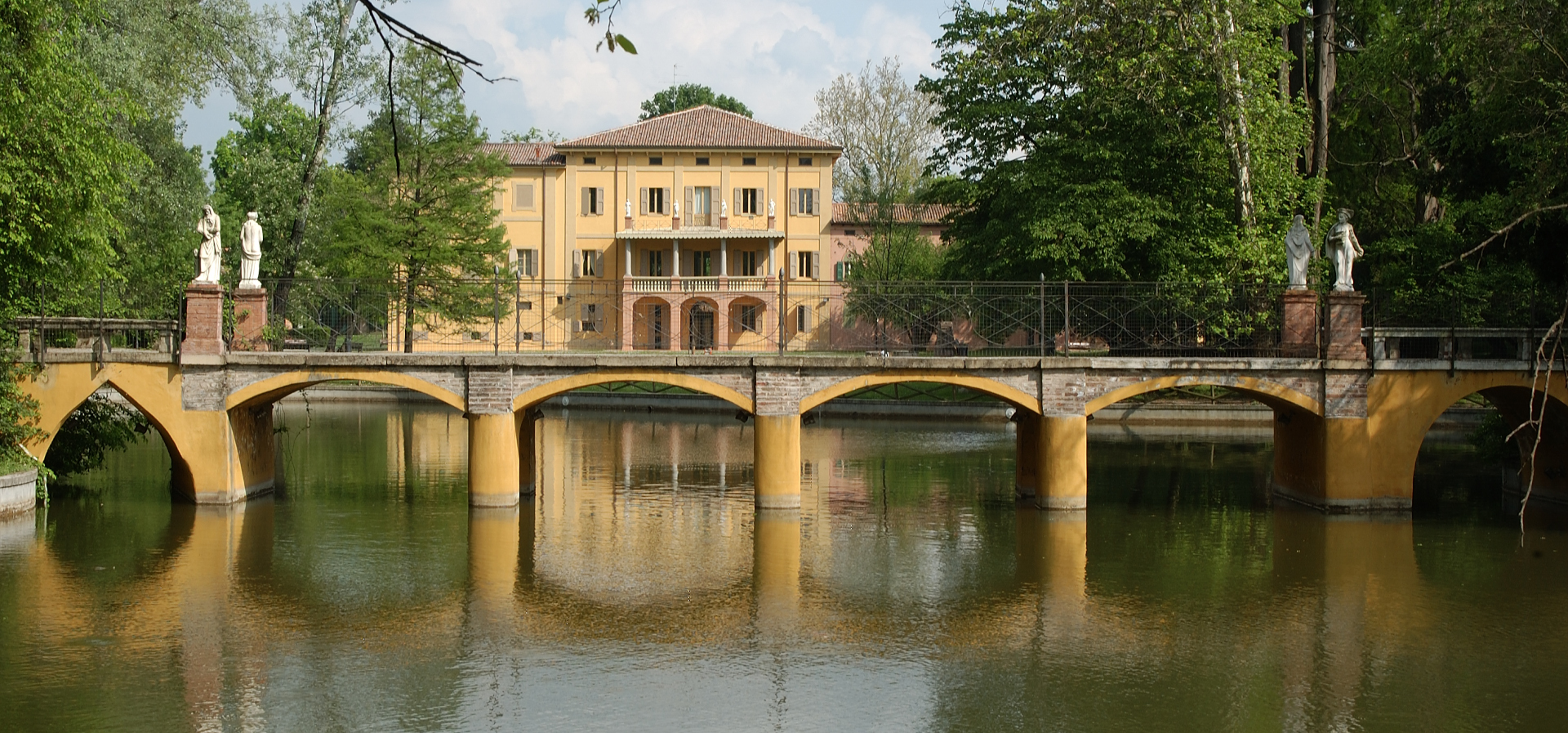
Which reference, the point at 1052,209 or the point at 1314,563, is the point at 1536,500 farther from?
the point at 1052,209

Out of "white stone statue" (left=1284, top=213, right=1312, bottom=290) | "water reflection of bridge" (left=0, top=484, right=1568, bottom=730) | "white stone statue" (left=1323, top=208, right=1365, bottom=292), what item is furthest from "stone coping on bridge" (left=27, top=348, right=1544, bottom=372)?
"water reflection of bridge" (left=0, top=484, right=1568, bottom=730)

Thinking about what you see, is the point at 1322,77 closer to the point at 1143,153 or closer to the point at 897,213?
the point at 1143,153

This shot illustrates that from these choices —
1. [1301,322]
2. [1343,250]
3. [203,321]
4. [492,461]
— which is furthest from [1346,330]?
[203,321]

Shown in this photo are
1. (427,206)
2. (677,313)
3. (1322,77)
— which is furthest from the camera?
(677,313)

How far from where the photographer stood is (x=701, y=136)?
54.6 metres

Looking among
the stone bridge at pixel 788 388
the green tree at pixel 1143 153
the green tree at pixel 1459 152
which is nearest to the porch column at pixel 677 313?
the green tree at pixel 1143 153

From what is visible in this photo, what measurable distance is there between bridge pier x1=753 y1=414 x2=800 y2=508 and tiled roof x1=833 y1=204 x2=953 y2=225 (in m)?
19.0

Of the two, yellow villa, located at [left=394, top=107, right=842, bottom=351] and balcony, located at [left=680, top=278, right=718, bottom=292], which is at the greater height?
yellow villa, located at [left=394, top=107, right=842, bottom=351]

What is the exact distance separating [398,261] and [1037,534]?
22930 millimetres

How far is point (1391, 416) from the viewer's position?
21375 mm

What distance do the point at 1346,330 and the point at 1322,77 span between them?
1337cm

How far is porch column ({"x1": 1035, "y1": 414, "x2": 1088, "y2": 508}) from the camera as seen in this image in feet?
70.2

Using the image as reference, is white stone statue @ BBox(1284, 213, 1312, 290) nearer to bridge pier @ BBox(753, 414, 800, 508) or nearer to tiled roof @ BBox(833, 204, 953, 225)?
bridge pier @ BBox(753, 414, 800, 508)

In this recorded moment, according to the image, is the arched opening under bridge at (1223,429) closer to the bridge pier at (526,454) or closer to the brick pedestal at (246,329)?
the bridge pier at (526,454)
